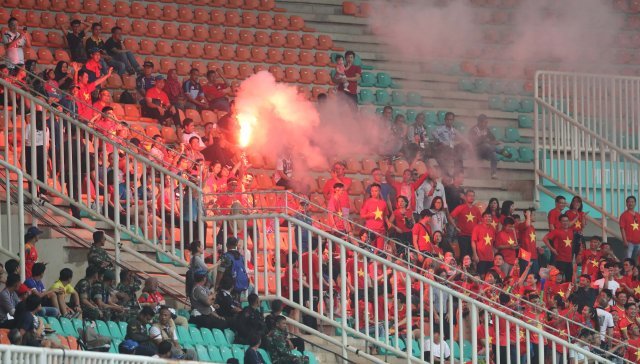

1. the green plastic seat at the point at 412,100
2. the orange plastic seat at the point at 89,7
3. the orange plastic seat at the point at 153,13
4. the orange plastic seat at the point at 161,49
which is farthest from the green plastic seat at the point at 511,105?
the orange plastic seat at the point at 89,7

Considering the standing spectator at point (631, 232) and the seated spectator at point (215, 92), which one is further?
the seated spectator at point (215, 92)

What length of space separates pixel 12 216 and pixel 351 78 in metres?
8.35

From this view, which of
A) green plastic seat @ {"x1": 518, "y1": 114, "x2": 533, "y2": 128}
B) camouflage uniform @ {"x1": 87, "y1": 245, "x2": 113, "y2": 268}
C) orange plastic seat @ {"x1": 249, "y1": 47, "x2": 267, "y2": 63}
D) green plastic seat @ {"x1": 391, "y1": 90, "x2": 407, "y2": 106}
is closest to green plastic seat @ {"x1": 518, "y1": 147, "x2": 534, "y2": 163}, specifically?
green plastic seat @ {"x1": 518, "y1": 114, "x2": 533, "y2": 128}

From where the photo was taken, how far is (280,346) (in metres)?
16.1

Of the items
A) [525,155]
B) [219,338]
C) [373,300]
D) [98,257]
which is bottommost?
[219,338]

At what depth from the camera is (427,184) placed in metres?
21.3

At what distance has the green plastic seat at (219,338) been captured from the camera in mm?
16125

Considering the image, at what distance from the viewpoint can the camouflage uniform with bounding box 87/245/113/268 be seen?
53.3ft

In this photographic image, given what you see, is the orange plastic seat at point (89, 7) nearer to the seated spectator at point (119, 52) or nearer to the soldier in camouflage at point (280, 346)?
the seated spectator at point (119, 52)

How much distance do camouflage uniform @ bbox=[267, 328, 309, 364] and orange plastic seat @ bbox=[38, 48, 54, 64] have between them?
7105mm

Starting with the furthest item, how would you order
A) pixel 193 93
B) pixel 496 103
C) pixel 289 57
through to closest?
pixel 496 103
pixel 289 57
pixel 193 93

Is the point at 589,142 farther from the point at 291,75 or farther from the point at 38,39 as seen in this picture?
the point at 38,39

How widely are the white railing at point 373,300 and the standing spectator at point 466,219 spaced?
2804 millimetres

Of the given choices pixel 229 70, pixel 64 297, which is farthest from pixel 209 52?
pixel 64 297
